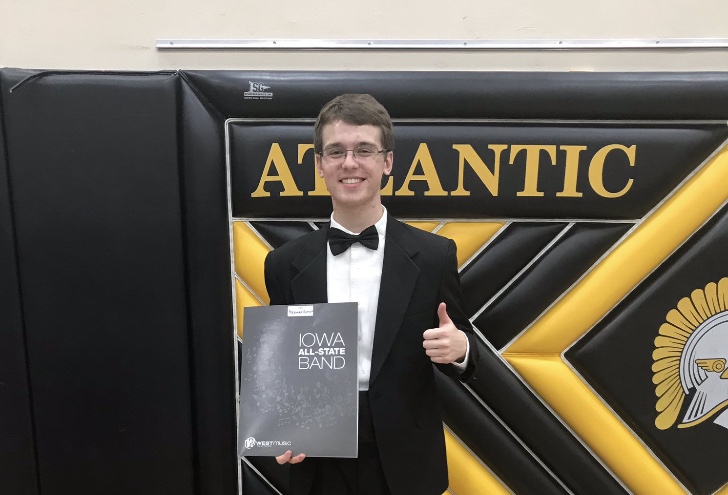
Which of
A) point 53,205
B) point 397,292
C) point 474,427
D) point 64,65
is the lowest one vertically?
point 474,427

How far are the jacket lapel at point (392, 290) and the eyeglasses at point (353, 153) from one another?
0.16 metres

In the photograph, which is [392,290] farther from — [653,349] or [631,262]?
[653,349]

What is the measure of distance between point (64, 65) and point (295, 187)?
30.2 inches

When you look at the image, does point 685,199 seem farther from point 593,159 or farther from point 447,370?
point 447,370

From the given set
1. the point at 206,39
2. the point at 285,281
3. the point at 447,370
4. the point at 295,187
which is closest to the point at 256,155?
the point at 295,187

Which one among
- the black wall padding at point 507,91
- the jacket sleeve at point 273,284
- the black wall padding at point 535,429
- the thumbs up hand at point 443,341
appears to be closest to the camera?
the thumbs up hand at point 443,341

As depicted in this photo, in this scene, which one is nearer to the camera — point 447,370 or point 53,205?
point 447,370

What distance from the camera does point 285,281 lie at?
989 mm

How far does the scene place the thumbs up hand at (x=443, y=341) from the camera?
0.87 m

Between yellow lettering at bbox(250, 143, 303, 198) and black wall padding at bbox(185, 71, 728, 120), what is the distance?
14 centimetres

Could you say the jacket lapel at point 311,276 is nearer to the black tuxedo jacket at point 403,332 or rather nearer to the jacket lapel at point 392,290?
the black tuxedo jacket at point 403,332

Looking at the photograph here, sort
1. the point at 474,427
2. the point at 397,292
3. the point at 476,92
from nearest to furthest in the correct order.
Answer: the point at 397,292 → the point at 476,92 → the point at 474,427

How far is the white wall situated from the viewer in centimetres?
132

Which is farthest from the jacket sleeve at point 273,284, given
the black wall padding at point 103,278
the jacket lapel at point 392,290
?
the black wall padding at point 103,278
